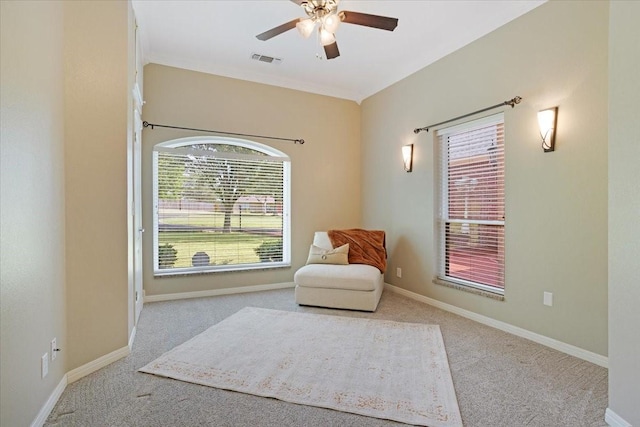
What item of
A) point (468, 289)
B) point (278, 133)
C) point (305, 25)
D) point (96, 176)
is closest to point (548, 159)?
point (468, 289)

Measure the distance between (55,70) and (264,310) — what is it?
2877mm

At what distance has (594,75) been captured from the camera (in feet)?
8.36

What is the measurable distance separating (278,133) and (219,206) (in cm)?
138

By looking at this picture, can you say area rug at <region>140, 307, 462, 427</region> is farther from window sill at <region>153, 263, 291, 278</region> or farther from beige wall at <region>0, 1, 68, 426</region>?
window sill at <region>153, 263, 291, 278</region>

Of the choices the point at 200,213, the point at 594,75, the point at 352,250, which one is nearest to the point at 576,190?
the point at 594,75

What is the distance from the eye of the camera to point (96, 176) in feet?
7.90

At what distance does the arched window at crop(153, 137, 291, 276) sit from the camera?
432 cm

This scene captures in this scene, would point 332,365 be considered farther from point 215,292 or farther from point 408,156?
point 408,156

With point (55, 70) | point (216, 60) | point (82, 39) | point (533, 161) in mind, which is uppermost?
point (216, 60)

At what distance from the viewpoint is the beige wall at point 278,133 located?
13.7 ft

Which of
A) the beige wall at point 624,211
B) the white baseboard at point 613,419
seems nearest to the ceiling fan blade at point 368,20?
the beige wall at point 624,211

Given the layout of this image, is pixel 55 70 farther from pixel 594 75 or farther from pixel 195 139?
pixel 594 75

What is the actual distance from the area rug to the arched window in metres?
1.45

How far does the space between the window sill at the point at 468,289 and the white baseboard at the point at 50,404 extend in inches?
143
